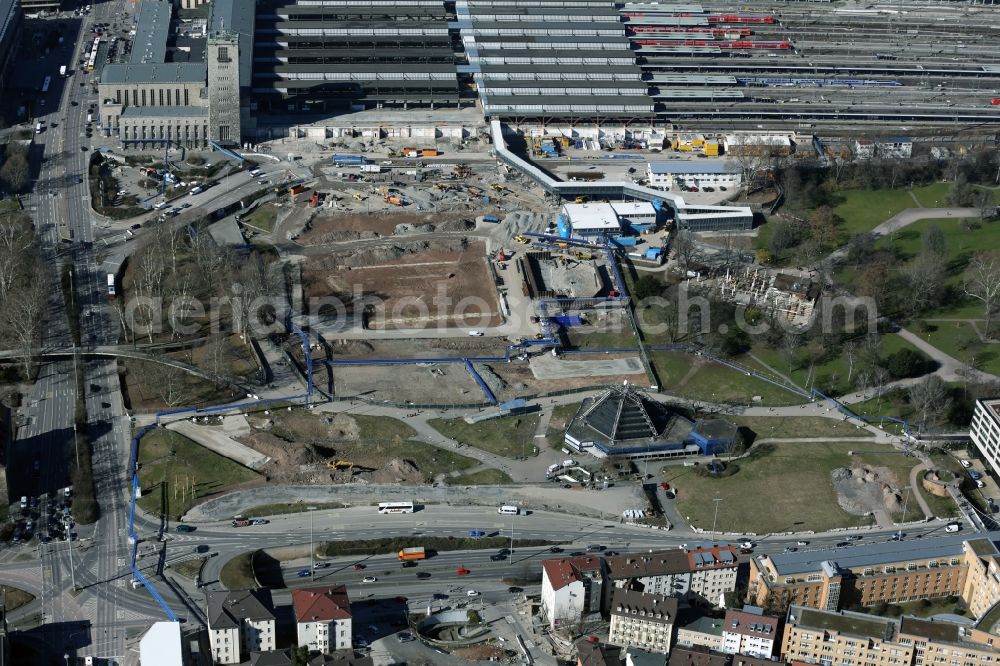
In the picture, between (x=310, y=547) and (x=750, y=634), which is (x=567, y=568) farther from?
(x=310, y=547)

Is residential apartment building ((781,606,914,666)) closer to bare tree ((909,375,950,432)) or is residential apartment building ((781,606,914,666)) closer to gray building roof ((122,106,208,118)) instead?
bare tree ((909,375,950,432))

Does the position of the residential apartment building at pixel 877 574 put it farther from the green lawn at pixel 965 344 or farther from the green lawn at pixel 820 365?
the green lawn at pixel 965 344

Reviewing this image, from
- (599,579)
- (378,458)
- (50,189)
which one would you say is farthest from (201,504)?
(50,189)

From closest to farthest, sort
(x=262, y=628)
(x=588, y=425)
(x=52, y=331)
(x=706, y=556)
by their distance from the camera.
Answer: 1. (x=262, y=628)
2. (x=706, y=556)
3. (x=588, y=425)
4. (x=52, y=331)

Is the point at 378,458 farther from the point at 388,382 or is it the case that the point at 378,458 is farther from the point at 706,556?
the point at 706,556

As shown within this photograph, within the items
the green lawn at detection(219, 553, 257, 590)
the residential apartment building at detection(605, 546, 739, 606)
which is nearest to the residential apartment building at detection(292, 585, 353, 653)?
the green lawn at detection(219, 553, 257, 590)

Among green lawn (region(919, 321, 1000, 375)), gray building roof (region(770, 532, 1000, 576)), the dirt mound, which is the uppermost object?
green lawn (region(919, 321, 1000, 375))
